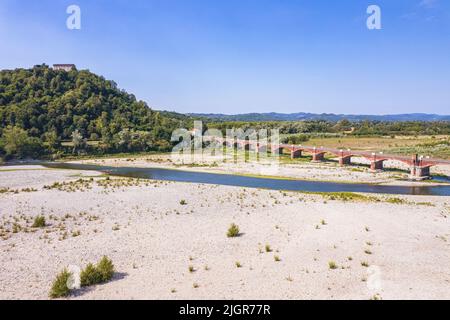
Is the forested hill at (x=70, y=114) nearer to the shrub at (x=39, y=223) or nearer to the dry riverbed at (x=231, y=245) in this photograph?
the dry riverbed at (x=231, y=245)

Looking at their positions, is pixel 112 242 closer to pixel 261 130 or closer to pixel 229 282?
pixel 229 282

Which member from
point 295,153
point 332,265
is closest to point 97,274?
point 332,265

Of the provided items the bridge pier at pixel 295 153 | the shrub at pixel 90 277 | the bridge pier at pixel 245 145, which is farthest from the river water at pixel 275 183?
the bridge pier at pixel 245 145

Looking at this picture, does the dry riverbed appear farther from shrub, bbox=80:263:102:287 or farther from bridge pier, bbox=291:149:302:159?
bridge pier, bbox=291:149:302:159

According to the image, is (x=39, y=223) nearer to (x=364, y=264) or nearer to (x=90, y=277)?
(x=90, y=277)

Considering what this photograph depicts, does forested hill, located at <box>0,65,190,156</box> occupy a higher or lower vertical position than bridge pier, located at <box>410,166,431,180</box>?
higher

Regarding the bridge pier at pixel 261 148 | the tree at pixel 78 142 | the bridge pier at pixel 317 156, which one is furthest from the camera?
the bridge pier at pixel 261 148

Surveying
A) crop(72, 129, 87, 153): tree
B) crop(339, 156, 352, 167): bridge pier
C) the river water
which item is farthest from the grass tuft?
crop(72, 129, 87, 153): tree
